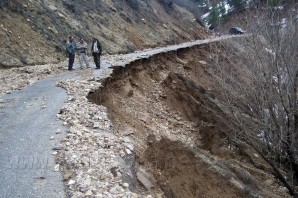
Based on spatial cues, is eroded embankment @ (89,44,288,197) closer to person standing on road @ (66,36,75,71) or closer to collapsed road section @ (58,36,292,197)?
collapsed road section @ (58,36,292,197)

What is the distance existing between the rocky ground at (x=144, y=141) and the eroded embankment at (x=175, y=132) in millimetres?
26

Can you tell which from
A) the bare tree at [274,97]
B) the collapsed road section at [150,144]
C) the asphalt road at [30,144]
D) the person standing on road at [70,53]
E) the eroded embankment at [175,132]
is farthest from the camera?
the person standing on road at [70,53]

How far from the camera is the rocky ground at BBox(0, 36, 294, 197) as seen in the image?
5684 mm

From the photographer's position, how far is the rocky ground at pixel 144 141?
568 cm

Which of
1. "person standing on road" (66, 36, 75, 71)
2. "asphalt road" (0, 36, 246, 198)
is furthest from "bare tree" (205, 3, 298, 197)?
"person standing on road" (66, 36, 75, 71)

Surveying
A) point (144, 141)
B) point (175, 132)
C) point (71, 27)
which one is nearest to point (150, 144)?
point (144, 141)

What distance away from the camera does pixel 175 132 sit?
12391 mm

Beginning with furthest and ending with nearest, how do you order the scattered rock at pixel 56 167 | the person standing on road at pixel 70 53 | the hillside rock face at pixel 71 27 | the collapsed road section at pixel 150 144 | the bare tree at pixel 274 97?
the hillside rock face at pixel 71 27
the person standing on road at pixel 70 53
the bare tree at pixel 274 97
the collapsed road section at pixel 150 144
the scattered rock at pixel 56 167

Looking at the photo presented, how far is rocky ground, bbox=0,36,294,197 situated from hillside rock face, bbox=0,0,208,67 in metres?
3.23

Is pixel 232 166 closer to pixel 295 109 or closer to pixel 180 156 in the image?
pixel 180 156

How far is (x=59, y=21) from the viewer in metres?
23.8

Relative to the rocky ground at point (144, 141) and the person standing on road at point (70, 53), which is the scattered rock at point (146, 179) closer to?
the rocky ground at point (144, 141)

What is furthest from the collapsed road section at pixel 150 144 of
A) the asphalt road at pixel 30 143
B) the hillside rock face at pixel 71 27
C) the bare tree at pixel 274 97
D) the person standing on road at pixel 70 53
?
the hillside rock face at pixel 71 27

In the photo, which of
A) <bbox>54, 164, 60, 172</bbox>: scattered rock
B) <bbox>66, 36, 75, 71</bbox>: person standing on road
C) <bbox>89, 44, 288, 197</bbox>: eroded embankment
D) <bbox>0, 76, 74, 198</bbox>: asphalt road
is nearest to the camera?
<bbox>0, 76, 74, 198</bbox>: asphalt road
